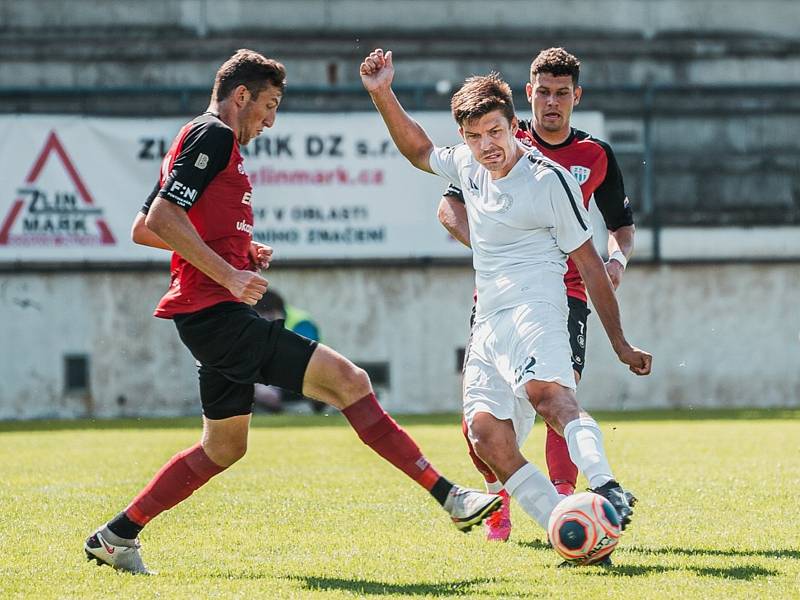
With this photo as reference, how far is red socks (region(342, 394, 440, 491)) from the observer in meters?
6.15

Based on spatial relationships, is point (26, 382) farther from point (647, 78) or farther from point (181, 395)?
point (647, 78)

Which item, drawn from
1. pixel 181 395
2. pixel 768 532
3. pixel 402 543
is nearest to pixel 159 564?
pixel 402 543

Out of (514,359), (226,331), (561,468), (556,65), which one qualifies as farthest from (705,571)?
(556,65)

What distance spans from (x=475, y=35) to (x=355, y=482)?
14022 mm

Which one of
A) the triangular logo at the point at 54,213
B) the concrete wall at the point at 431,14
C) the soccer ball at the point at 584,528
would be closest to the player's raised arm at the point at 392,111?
the soccer ball at the point at 584,528

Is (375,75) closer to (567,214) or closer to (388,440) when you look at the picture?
(567,214)

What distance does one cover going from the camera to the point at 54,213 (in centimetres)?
1891

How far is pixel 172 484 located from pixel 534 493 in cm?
159

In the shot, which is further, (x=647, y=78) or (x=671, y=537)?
(x=647, y=78)

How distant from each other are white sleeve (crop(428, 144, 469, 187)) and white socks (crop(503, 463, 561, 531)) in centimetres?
150

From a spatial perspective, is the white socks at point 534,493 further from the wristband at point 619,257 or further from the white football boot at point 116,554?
the wristband at point 619,257

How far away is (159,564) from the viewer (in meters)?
6.35

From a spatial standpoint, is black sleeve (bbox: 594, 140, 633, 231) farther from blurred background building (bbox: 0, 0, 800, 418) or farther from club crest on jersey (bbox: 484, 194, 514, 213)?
blurred background building (bbox: 0, 0, 800, 418)

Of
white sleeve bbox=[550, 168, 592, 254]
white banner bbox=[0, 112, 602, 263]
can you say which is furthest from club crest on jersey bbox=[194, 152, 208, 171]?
white banner bbox=[0, 112, 602, 263]
